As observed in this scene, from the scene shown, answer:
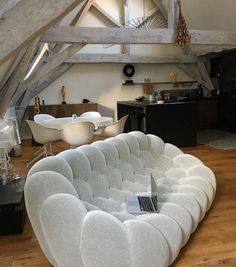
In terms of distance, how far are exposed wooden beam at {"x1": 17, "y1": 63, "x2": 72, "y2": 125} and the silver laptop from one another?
505cm

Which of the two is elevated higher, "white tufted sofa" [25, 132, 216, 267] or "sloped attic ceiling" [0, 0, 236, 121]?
"sloped attic ceiling" [0, 0, 236, 121]

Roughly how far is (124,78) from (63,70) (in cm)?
171

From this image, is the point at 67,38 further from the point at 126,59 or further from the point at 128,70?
the point at 128,70

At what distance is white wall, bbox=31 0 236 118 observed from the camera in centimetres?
694

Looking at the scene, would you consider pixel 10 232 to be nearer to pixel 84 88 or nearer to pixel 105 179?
pixel 105 179

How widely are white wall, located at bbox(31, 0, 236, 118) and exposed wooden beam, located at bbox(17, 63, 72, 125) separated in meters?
0.16

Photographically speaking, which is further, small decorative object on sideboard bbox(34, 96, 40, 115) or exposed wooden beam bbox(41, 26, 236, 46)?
small decorative object on sideboard bbox(34, 96, 40, 115)

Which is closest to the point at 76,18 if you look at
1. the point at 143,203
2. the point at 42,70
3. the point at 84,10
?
the point at 84,10

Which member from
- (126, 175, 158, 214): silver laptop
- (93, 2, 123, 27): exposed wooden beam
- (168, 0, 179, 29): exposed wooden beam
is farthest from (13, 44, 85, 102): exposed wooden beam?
(126, 175, 158, 214): silver laptop

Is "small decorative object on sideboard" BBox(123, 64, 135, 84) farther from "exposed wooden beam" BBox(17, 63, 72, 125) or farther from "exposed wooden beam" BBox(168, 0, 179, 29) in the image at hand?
"exposed wooden beam" BBox(168, 0, 179, 29)

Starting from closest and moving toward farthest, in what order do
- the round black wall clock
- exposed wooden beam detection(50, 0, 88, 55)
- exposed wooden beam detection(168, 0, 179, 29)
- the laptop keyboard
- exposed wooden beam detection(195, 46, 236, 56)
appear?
the laptop keyboard
exposed wooden beam detection(168, 0, 179, 29)
exposed wooden beam detection(50, 0, 88, 55)
exposed wooden beam detection(195, 46, 236, 56)
the round black wall clock

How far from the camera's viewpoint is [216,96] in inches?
319

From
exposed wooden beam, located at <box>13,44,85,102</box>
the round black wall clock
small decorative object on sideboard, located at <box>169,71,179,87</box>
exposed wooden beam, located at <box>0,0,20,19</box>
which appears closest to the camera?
exposed wooden beam, located at <box>0,0,20,19</box>

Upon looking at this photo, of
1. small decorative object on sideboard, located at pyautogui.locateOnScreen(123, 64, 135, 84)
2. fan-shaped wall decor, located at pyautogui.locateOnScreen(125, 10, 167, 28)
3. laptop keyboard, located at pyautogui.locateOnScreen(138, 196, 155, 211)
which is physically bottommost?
laptop keyboard, located at pyautogui.locateOnScreen(138, 196, 155, 211)
